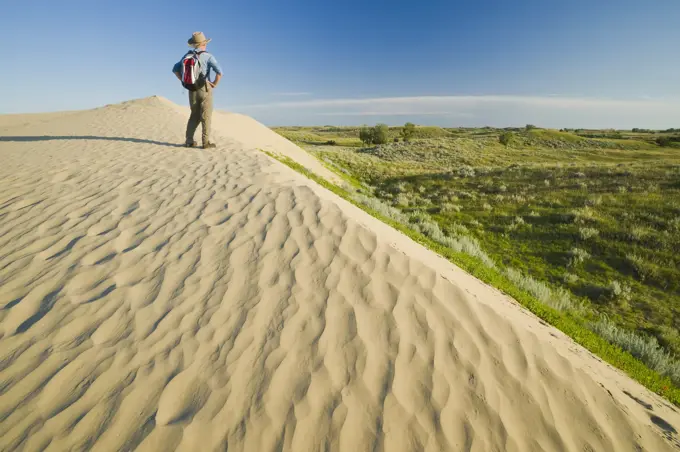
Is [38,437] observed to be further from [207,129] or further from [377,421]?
[207,129]

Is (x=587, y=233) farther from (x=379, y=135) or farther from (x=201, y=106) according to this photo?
(x=379, y=135)

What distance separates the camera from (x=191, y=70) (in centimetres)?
770

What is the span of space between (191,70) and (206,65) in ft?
1.23

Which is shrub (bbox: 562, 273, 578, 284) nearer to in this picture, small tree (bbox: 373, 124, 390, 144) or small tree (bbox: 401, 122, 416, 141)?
small tree (bbox: 373, 124, 390, 144)

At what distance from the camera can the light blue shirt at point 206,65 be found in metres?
7.70

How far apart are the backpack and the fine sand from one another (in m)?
4.42

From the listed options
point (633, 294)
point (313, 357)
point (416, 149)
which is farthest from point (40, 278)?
point (416, 149)

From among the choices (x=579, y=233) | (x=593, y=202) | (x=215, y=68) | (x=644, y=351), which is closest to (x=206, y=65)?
(x=215, y=68)

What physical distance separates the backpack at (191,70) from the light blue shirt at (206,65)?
0.07 meters

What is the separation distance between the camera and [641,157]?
128 feet

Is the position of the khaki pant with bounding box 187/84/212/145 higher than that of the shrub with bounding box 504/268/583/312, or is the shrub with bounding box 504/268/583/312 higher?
the khaki pant with bounding box 187/84/212/145

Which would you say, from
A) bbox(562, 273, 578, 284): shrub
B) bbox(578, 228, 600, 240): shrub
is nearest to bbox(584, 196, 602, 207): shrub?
bbox(578, 228, 600, 240): shrub

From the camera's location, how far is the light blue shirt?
770cm

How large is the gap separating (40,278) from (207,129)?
6.39 m
